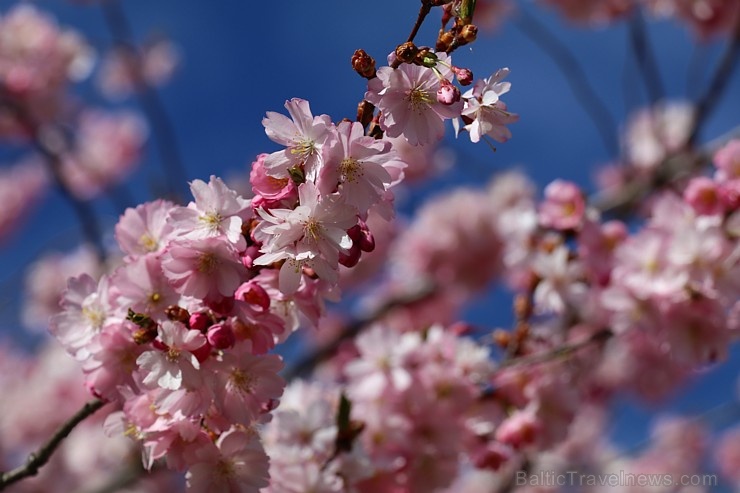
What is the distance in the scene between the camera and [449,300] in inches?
223

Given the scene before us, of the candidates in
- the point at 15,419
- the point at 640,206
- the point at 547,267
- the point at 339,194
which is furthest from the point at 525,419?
the point at 15,419

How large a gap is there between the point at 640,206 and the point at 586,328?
0.83 meters

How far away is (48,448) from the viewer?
1349mm

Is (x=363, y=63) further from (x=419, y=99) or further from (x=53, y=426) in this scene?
(x=53, y=426)

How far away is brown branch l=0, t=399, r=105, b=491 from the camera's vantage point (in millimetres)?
1330

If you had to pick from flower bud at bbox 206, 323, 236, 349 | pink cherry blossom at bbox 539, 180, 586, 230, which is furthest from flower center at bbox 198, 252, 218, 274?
pink cherry blossom at bbox 539, 180, 586, 230

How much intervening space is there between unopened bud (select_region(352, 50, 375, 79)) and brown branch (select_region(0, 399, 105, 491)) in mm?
789

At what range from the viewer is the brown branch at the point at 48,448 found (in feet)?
4.36

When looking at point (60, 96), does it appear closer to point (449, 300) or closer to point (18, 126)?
point (18, 126)

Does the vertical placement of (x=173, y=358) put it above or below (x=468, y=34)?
below

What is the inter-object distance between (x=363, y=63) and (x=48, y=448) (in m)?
0.94

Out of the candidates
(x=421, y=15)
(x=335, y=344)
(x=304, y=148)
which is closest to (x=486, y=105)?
(x=421, y=15)

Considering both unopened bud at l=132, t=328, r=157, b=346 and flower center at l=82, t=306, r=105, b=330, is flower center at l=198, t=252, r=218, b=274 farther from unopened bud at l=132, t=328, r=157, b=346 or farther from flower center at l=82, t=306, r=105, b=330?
flower center at l=82, t=306, r=105, b=330

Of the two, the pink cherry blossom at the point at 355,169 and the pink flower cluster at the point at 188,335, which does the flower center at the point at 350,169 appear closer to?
the pink cherry blossom at the point at 355,169
